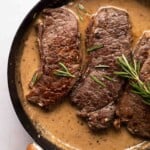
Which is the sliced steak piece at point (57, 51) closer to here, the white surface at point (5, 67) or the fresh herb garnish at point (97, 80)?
the fresh herb garnish at point (97, 80)

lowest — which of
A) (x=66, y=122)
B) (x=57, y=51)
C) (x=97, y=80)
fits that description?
(x=66, y=122)

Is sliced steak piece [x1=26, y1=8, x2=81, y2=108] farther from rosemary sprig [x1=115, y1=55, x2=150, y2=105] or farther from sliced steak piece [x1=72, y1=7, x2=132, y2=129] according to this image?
rosemary sprig [x1=115, y1=55, x2=150, y2=105]

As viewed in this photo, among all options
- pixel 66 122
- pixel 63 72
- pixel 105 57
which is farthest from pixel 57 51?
pixel 66 122

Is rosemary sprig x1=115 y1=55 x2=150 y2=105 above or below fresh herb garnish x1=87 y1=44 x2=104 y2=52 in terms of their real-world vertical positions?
below

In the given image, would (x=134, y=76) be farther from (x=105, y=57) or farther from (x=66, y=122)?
(x=66, y=122)

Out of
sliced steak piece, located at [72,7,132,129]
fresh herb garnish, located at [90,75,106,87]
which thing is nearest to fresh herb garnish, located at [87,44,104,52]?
sliced steak piece, located at [72,7,132,129]

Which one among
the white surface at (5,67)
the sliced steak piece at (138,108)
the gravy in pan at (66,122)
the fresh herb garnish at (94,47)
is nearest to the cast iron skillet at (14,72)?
the gravy in pan at (66,122)
